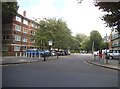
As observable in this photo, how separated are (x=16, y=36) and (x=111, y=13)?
54.4 metres

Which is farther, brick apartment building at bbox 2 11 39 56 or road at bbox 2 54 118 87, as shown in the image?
brick apartment building at bbox 2 11 39 56

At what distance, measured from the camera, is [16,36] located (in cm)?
7838

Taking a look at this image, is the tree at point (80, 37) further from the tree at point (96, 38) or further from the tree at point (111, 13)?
the tree at point (111, 13)

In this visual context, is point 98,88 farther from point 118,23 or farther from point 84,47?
point 84,47

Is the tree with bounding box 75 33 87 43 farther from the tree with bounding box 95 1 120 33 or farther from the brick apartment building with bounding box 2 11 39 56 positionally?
the tree with bounding box 95 1 120 33

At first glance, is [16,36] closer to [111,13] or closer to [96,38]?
[111,13]

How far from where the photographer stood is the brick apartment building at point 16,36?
→ 7494 cm

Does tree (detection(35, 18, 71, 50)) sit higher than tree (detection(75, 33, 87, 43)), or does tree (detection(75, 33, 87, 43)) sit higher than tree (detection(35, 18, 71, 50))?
tree (detection(75, 33, 87, 43))

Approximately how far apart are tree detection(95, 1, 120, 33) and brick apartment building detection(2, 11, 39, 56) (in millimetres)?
48306

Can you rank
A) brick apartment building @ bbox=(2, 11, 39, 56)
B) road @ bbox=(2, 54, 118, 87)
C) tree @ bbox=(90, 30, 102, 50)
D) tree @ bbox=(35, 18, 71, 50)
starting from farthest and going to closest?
tree @ bbox=(90, 30, 102, 50) < brick apartment building @ bbox=(2, 11, 39, 56) < tree @ bbox=(35, 18, 71, 50) < road @ bbox=(2, 54, 118, 87)

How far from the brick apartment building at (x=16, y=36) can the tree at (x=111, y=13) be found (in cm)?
4831

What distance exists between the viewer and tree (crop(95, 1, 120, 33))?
23.6 meters

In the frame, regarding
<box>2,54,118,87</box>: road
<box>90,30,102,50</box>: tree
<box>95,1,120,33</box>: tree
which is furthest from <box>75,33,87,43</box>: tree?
<box>2,54,118,87</box>: road

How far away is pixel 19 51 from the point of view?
262 ft
